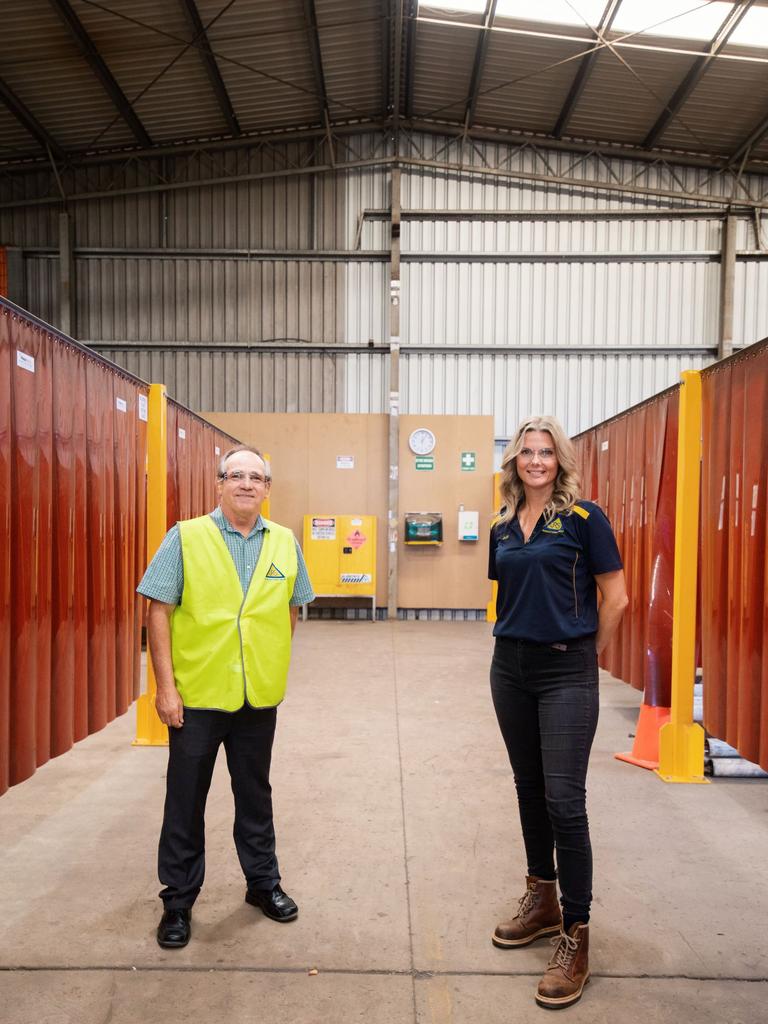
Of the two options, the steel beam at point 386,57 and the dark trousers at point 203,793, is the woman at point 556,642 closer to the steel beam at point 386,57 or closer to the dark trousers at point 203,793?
the dark trousers at point 203,793

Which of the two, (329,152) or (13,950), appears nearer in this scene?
(13,950)

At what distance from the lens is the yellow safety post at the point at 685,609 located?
418cm

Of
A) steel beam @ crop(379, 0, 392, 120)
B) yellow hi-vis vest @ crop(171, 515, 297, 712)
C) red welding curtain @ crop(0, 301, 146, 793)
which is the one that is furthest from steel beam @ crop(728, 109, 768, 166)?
yellow hi-vis vest @ crop(171, 515, 297, 712)

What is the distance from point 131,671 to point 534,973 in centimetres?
284

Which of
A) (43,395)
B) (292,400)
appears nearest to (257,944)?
(43,395)

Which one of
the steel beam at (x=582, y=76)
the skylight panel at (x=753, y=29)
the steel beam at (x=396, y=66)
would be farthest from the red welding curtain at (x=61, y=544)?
the skylight panel at (x=753, y=29)

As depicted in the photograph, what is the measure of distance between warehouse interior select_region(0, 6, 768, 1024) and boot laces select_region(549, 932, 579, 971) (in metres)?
0.14

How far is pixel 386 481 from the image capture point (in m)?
11.0

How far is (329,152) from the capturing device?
11383 mm

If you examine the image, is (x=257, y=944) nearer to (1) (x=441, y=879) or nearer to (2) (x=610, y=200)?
(1) (x=441, y=879)

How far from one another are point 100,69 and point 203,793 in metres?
9.92

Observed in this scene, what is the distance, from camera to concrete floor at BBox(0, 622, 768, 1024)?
2332 mm

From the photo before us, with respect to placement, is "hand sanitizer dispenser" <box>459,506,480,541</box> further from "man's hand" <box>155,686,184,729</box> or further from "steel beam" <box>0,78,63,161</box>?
"steel beam" <box>0,78,63,161</box>

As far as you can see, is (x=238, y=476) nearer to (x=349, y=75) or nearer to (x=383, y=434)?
(x=383, y=434)
